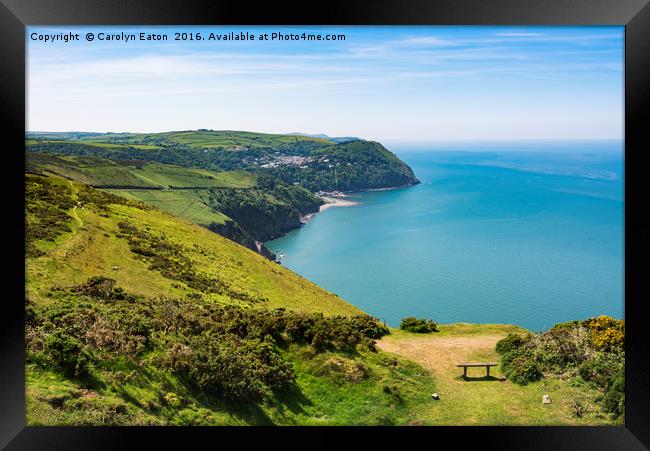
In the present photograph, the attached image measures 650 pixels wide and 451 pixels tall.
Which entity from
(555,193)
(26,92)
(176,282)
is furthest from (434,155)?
(26,92)

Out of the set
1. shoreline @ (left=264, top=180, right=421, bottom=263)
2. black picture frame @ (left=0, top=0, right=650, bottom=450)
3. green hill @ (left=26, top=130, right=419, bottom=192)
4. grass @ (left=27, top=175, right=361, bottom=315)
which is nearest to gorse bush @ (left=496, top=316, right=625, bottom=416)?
black picture frame @ (left=0, top=0, right=650, bottom=450)

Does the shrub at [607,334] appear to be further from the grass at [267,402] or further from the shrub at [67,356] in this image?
the shrub at [67,356]

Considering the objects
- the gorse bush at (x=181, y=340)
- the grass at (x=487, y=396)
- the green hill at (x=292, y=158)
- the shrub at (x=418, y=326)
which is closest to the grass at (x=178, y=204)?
the green hill at (x=292, y=158)

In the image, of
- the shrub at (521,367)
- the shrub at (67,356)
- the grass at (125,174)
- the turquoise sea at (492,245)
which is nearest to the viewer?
the shrub at (67,356)

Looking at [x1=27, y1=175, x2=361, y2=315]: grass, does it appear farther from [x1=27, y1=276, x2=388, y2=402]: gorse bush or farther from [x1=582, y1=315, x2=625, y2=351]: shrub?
[x1=582, y1=315, x2=625, y2=351]: shrub

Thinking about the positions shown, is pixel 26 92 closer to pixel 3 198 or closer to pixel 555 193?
Result: pixel 3 198
